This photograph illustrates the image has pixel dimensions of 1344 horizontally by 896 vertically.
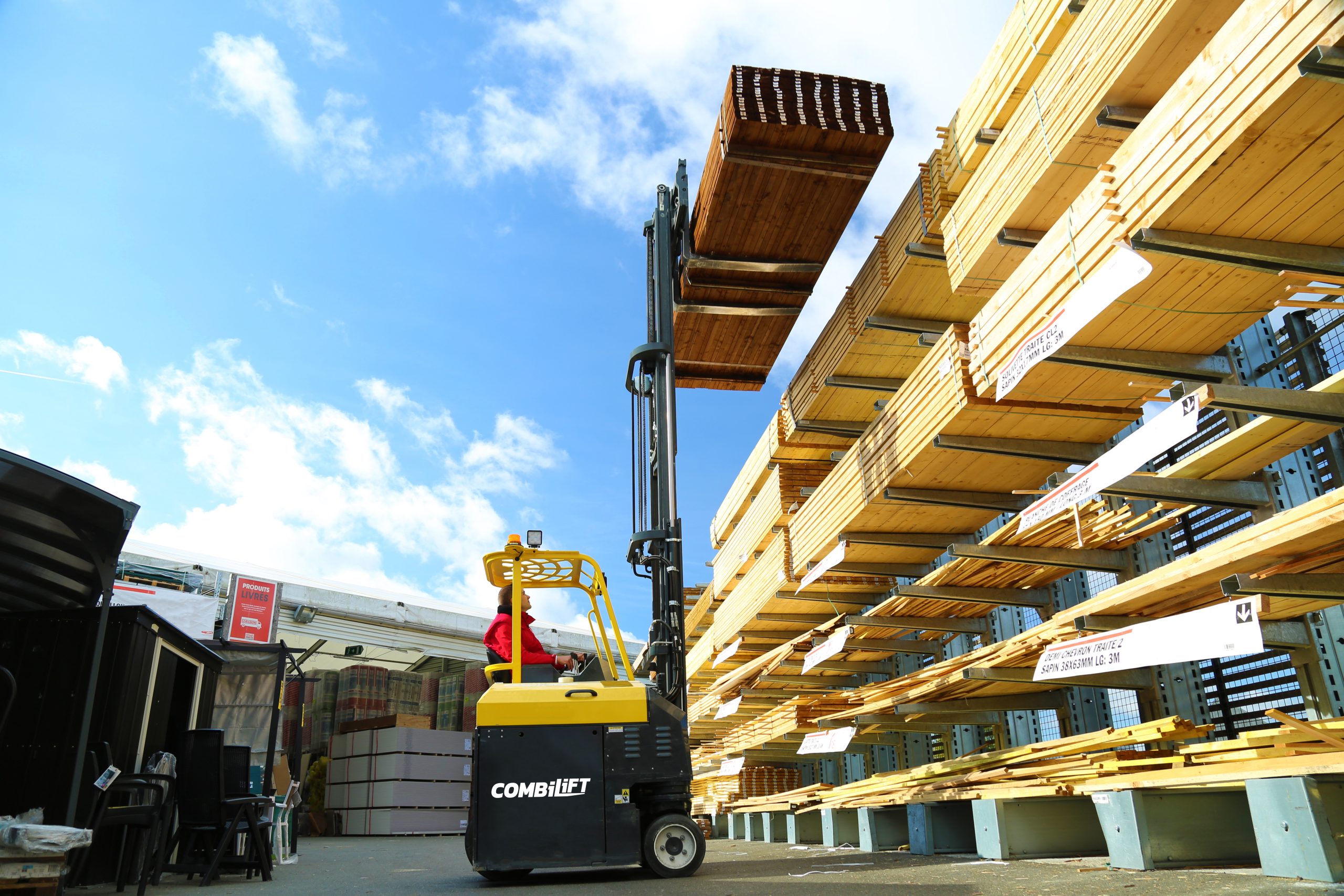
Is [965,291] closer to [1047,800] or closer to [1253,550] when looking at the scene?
[1253,550]

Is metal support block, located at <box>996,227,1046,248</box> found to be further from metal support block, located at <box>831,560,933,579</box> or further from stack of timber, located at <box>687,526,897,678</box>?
metal support block, located at <box>831,560,933,579</box>

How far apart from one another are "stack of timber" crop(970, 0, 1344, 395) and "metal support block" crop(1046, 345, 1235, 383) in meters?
Answer: 0.05

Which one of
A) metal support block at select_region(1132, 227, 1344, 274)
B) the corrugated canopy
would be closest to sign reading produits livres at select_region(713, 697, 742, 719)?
the corrugated canopy

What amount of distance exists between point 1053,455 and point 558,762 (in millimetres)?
4285

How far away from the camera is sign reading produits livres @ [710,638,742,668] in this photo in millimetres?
13636

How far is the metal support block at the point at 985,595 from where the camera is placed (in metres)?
8.52

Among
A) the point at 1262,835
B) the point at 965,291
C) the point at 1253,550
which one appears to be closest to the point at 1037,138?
the point at 965,291

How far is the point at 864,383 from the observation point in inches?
400

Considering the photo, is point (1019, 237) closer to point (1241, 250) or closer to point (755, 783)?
point (1241, 250)

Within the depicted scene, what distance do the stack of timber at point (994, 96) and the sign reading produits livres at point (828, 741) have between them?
4.84 meters

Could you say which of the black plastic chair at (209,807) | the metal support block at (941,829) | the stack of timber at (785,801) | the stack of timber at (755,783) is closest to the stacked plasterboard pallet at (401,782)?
the stack of timber at (755,783)

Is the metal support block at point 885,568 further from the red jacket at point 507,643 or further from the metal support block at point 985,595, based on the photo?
the red jacket at point 507,643

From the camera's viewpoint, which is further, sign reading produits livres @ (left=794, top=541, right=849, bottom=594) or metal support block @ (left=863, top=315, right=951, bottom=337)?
metal support block @ (left=863, top=315, right=951, bottom=337)

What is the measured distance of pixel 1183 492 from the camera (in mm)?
5699
